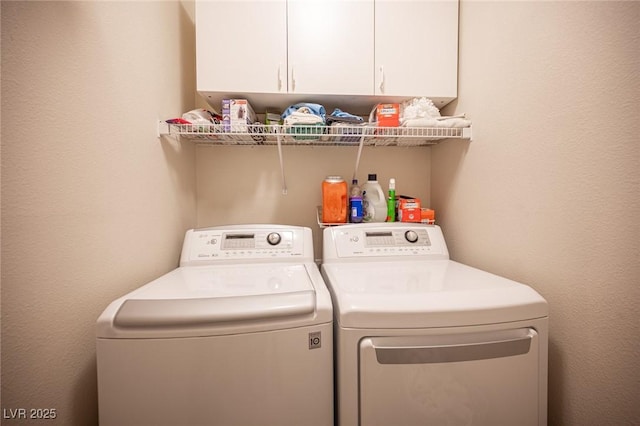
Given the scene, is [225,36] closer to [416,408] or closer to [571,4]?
[571,4]

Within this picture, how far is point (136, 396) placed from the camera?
68 cm

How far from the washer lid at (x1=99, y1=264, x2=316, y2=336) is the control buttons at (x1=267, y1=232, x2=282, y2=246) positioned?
35 cm

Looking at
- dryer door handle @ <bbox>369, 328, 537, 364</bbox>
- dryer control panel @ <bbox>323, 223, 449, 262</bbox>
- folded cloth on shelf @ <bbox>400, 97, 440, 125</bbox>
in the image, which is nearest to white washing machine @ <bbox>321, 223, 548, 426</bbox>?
dryer door handle @ <bbox>369, 328, 537, 364</bbox>

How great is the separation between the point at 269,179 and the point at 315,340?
116 centimetres

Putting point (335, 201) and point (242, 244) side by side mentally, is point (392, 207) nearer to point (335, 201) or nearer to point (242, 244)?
point (335, 201)

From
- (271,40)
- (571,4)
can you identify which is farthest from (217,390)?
(571,4)

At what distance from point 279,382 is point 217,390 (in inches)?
6.7

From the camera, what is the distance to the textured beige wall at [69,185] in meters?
0.66

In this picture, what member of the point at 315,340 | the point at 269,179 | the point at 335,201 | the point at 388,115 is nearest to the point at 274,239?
the point at 335,201

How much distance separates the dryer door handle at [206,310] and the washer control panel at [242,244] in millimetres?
507

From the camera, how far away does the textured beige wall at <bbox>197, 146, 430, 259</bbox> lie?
1671 mm

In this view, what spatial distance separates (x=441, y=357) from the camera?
28.8 inches

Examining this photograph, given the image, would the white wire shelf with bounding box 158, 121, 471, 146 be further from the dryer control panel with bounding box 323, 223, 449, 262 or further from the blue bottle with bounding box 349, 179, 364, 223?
the dryer control panel with bounding box 323, 223, 449, 262

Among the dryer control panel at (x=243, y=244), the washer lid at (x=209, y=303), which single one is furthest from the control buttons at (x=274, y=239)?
the washer lid at (x=209, y=303)
